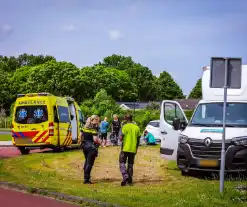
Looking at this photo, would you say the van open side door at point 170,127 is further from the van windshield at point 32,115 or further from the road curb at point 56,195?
the van windshield at point 32,115

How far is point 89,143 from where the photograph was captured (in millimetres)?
14117

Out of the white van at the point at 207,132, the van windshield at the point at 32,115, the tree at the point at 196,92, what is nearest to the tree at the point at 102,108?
the van windshield at the point at 32,115

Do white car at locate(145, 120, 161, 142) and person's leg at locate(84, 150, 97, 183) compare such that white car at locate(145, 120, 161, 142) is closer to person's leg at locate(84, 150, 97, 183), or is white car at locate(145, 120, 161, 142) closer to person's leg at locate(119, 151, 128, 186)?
person's leg at locate(84, 150, 97, 183)

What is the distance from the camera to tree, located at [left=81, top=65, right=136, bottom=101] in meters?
93.0

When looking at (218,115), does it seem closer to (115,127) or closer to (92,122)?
(92,122)

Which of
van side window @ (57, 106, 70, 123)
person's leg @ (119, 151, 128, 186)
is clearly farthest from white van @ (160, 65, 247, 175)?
van side window @ (57, 106, 70, 123)

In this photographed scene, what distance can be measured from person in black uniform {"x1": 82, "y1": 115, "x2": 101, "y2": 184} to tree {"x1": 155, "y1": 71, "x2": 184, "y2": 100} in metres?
110

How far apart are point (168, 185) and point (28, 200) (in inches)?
150

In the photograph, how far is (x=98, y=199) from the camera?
1090 cm

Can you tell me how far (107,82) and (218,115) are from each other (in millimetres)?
86834

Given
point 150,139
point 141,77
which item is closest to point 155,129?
point 150,139

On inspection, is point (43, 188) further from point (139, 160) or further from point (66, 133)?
point (66, 133)

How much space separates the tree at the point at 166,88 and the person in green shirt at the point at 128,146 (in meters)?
111

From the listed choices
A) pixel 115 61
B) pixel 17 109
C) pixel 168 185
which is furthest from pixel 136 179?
pixel 115 61
